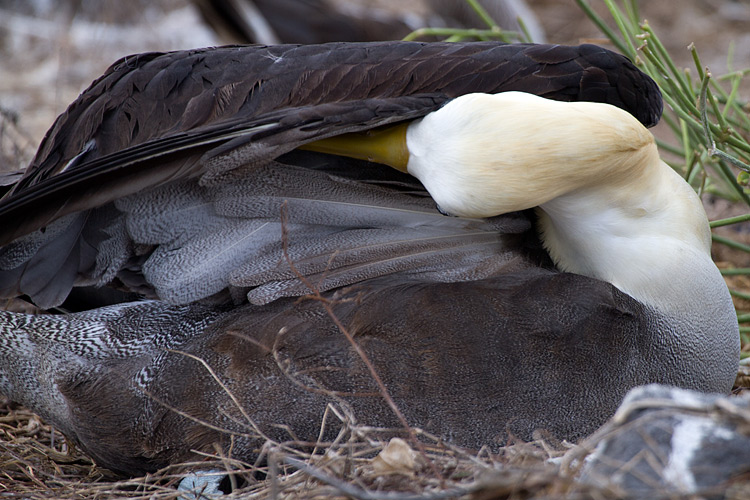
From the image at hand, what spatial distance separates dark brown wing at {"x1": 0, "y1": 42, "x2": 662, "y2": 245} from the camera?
229cm

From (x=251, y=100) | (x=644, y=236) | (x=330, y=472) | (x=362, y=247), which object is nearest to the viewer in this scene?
(x=330, y=472)

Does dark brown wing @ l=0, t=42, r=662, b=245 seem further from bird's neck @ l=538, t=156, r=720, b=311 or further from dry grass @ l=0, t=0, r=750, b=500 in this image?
dry grass @ l=0, t=0, r=750, b=500

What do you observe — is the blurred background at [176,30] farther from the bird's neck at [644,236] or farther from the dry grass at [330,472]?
the bird's neck at [644,236]

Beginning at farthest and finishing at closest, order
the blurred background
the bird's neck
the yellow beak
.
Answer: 1. the blurred background
2. the bird's neck
3. the yellow beak

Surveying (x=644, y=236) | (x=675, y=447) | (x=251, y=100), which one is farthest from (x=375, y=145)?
(x=675, y=447)

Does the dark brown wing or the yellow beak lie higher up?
the dark brown wing

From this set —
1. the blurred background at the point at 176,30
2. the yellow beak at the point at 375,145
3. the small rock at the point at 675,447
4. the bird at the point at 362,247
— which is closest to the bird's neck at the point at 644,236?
the bird at the point at 362,247

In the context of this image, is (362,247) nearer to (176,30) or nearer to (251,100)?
(251,100)

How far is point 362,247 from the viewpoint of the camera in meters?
2.75

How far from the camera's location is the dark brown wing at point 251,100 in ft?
7.52

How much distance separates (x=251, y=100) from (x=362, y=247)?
0.62 meters

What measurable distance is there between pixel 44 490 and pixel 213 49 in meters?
1.55

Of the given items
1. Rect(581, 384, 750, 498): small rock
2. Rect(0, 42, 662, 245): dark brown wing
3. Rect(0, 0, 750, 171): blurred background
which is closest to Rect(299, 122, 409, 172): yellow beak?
Rect(0, 42, 662, 245): dark brown wing

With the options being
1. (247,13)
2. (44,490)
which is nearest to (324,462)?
(44,490)
